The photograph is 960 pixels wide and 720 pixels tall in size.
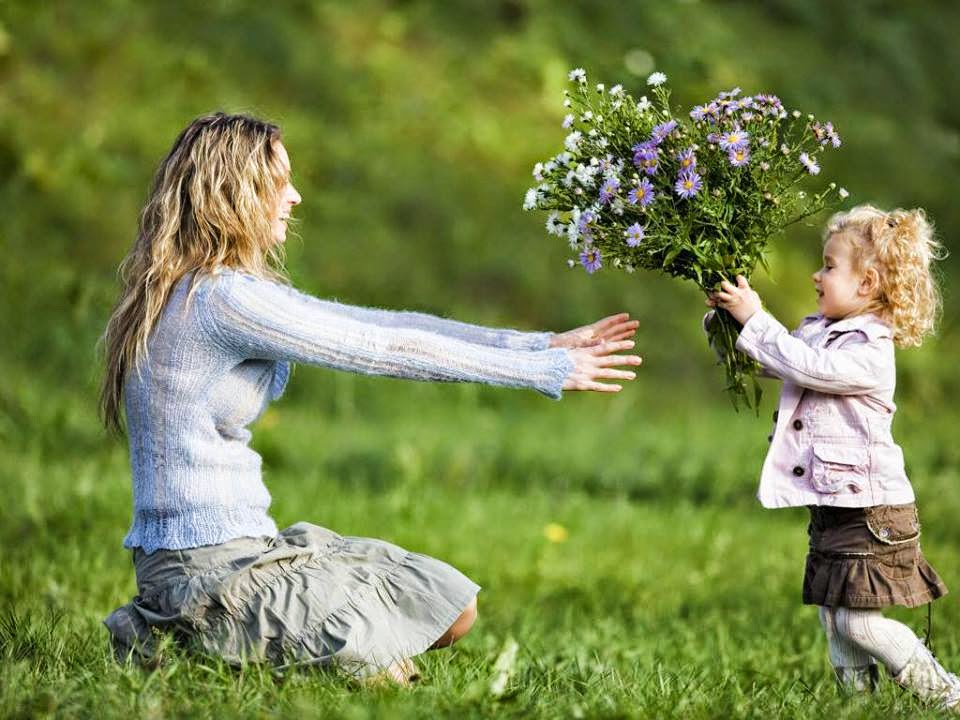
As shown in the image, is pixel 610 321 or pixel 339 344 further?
pixel 610 321

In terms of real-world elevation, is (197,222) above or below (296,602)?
above

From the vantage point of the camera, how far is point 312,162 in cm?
1041

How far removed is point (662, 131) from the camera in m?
3.61

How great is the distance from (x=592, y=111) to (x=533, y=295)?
6.31m

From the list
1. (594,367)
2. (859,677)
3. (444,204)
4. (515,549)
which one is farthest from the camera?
(444,204)

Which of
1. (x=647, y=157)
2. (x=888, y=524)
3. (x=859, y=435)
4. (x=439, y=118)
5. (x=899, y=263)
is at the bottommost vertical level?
(x=888, y=524)

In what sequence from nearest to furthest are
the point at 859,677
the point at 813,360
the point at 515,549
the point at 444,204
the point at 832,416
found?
1. the point at 813,360
2. the point at 832,416
3. the point at 859,677
4. the point at 515,549
5. the point at 444,204

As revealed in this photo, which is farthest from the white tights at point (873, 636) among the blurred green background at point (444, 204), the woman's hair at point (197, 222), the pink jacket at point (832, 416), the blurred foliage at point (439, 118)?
the blurred foliage at point (439, 118)

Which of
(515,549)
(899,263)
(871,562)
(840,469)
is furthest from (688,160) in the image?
(515,549)

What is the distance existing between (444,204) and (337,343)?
7.14 m

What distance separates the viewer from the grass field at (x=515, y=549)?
130 inches

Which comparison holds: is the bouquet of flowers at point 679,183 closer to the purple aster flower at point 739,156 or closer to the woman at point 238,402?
the purple aster flower at point 739,156

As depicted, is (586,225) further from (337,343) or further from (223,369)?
(223,369)

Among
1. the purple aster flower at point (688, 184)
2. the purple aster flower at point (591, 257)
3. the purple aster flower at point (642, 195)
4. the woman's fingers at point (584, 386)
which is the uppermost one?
the purple aster flower at point (688, 184)
